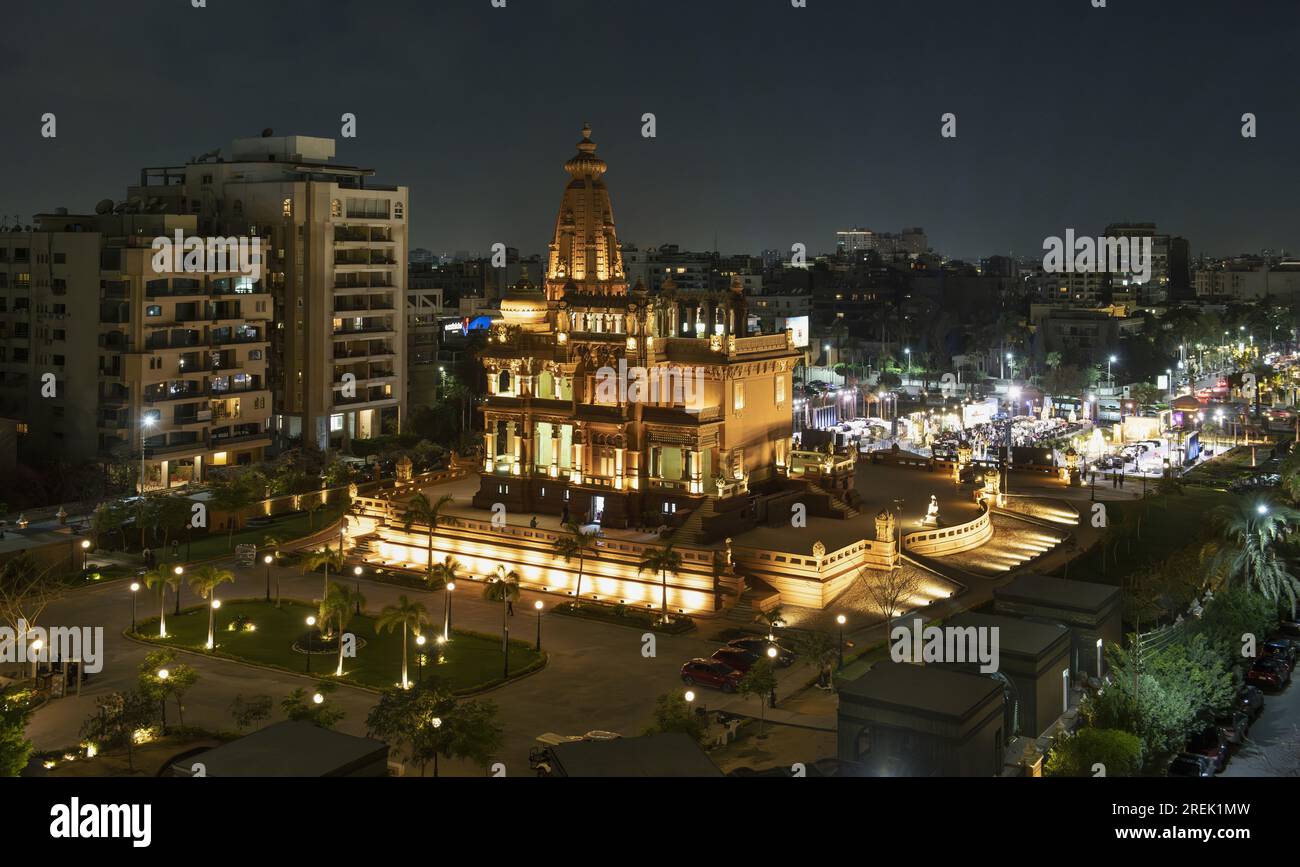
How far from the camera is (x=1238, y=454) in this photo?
3573 inches

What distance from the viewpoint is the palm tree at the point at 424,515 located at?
55688 millimetres

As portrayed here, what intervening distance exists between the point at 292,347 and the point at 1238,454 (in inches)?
2647

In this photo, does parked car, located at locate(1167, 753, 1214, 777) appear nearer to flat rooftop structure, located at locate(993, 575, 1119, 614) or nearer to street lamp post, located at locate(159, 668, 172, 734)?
flat rooftop structure, located at locate(993, 575, 1119, 614)

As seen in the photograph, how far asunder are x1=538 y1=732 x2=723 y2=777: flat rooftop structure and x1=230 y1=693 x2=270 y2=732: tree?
9.95m

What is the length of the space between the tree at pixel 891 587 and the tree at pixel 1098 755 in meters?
15.1

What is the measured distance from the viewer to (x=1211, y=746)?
1401 inches

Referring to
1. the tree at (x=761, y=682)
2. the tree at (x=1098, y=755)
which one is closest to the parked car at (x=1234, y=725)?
the tree at (x=1098, y=755)

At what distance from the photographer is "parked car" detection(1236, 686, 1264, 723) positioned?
39.1 m

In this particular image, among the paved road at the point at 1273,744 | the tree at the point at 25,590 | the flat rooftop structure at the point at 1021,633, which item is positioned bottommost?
the paved road at the point at 1273,744

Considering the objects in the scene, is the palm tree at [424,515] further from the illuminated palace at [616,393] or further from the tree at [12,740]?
the tree at [12,740]

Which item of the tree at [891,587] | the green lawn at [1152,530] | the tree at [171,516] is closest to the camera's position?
the tree at [891,587]
